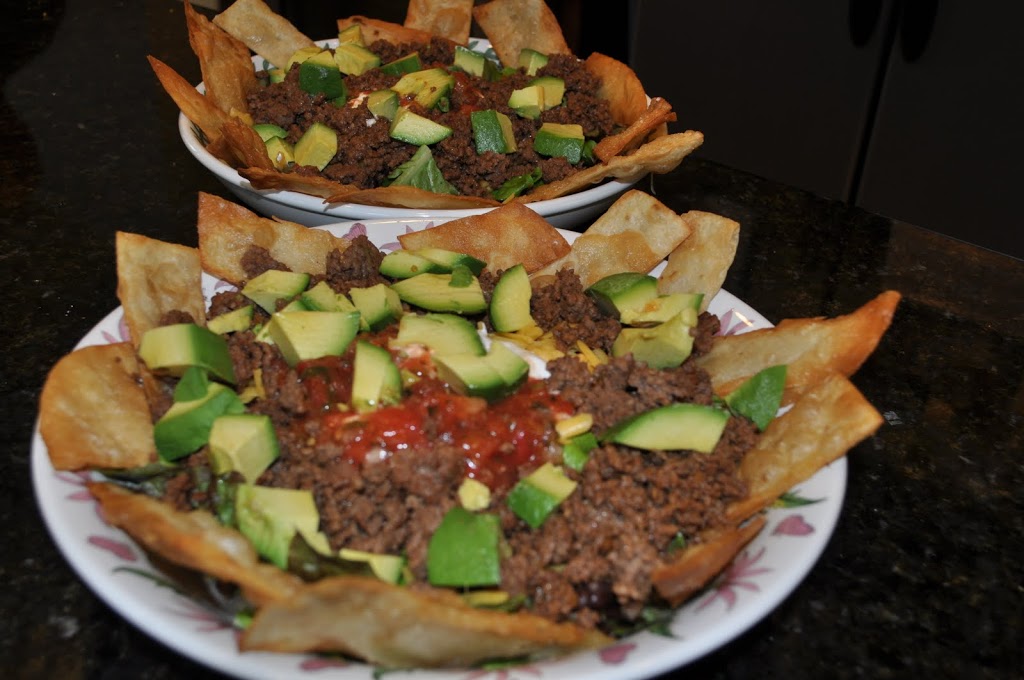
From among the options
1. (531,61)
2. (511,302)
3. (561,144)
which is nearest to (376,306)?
(511,302)

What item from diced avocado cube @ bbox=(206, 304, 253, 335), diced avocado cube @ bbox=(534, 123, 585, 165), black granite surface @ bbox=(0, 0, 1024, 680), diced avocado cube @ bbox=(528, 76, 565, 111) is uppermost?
diced avocado cube @ bbox=(206, 304, 253, 335)

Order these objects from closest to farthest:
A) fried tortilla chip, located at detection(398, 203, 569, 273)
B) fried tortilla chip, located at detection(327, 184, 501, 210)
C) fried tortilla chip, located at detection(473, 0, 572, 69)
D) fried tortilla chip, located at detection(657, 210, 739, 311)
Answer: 1. fried tortilla chip, located at detection(657, 210, 739, 311)
2. fried tortilla chip, located at detection(398, 203, 569, 273)
3. fried tortilla chip, located at detection(327, 184, 501, 210)
4. fried tortilla chip, located at detection(473, 0, 572, 69)

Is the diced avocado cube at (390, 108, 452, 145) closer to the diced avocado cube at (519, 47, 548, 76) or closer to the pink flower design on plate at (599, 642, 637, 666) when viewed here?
the diced avocado cube at (519, 47, 548, 76)

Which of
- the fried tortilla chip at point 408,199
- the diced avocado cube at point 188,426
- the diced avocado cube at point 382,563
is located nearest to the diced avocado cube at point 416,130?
the fried tortilla chip at point 408,199

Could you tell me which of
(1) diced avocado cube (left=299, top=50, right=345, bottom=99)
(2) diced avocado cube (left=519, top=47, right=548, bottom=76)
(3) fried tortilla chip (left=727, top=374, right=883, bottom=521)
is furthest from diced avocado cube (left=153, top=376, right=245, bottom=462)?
(2) diced avocado cube (left=519, top=47, right=548, bottom=76)

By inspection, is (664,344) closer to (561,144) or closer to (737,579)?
(737,579)

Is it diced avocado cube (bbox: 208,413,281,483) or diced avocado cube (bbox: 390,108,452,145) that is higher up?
diced avocado cube (bbox: 208,413,281,483)

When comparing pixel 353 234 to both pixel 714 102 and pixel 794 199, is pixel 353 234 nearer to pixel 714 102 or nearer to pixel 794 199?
pixel 794 199
